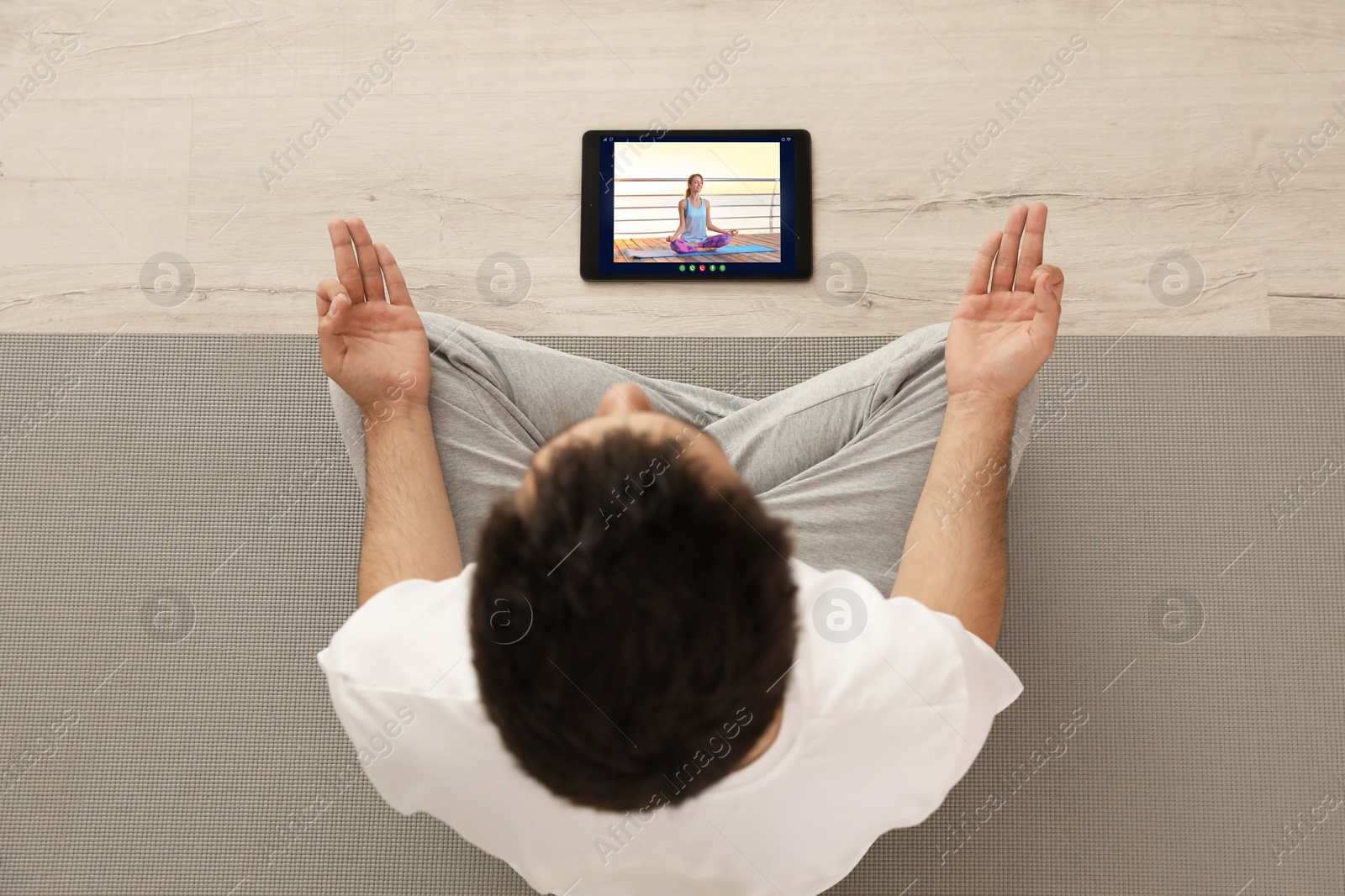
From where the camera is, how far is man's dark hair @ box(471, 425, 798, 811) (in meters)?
0.49

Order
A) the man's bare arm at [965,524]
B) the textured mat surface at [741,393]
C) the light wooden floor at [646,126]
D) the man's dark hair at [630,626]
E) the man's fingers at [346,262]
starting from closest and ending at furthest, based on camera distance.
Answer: the man's dark hair at [630,626] < the man's bare arm at [965,524] < the man's fingers at [346,262] < the textured mat surface at [741,393] < the light wooden floor at [646,126]

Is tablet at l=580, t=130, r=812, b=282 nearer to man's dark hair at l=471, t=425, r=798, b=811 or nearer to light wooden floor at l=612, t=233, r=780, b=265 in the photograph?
light wooden floor at l=612, t=233, r=780, b=265

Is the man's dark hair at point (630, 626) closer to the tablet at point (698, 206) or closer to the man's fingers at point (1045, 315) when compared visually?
the man's fingers at point (1045, 315)

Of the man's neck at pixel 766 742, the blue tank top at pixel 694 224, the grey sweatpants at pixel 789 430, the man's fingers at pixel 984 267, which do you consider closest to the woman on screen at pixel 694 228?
the blue tank top at pixel 694 224

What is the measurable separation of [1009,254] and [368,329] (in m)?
0.66

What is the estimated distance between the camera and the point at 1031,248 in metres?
0.81

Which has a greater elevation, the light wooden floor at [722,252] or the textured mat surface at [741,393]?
the light wooden floor at [722,252]

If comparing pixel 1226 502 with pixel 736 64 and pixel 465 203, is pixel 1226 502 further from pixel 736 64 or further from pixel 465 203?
pixel 465 203

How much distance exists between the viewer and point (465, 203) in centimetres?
111

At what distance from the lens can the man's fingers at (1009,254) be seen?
811 millimetres

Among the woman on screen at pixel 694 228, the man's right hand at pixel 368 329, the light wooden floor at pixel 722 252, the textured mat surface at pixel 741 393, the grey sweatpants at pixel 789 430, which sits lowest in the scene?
the textured mat surface at pixel 741 393

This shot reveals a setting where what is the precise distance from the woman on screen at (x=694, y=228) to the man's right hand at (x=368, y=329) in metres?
0.40

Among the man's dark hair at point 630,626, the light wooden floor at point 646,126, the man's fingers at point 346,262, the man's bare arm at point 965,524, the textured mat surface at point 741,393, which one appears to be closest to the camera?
the man's dark hair at point 630,626

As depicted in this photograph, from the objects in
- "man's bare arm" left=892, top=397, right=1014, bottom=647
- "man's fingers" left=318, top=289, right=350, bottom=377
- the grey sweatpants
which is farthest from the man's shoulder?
"man's bare arm" left=892, top=397, right=1014, bottom=647
